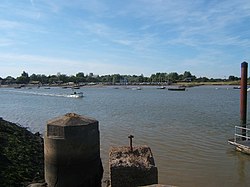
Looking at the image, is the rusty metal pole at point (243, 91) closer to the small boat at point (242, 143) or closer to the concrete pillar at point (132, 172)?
the small boat at point (242, 143)

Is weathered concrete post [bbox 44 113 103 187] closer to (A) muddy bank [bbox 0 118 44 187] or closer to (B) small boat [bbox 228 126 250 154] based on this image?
(A) muddy bank [bbox 0 118 44 187]

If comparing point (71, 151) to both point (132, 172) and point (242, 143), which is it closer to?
point (132, 172)

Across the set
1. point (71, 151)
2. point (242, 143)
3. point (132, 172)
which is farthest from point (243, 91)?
point (71, 151)

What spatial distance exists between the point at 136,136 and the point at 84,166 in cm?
1567

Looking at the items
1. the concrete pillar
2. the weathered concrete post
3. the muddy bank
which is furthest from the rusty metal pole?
the weathered concrete post

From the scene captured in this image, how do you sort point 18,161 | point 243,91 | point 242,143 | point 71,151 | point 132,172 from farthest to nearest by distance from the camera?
point 243,91 < point 242,143 < point 18,161 < point 71,151 < point 132,172

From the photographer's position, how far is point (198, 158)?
16.7 meters

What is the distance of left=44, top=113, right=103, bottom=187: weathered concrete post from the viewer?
7.38 meters

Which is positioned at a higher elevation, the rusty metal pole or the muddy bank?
the rusty metal pole

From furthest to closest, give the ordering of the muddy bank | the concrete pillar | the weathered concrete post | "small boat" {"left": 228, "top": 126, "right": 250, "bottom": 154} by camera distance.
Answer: "small boat" {"left": 228, "top": 126, "right": 250, "bottom": 154}
the muddy bank
the weathered concrete post
the concrete pillar

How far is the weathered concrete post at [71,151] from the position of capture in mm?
7375

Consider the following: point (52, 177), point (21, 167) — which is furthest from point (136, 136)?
point (52, 177)

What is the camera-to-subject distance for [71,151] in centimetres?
742

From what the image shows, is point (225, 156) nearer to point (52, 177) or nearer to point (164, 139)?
point (164, 139)
